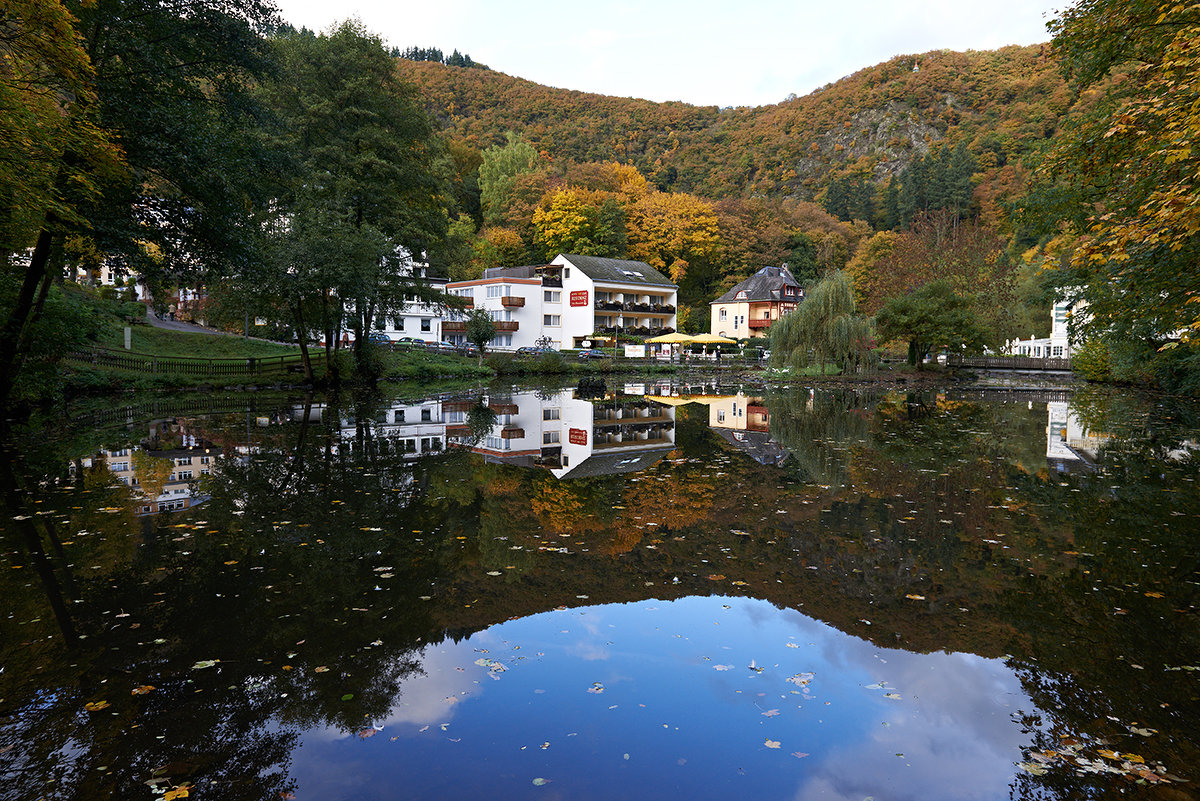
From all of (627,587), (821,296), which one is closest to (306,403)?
(627,587)

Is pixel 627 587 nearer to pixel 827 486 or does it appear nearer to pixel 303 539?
pixel 303 539

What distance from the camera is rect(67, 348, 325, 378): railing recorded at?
2730cm

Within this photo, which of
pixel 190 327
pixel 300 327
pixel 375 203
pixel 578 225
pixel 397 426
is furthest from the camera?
pixel 578 225

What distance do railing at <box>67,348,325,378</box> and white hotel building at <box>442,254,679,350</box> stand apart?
3151cm

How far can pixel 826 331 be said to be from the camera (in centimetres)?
3678

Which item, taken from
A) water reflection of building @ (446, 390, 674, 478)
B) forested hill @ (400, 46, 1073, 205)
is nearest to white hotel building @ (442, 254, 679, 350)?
forested hill @ (400, 46, 1073, 205)

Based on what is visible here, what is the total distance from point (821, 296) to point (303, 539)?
3390cm

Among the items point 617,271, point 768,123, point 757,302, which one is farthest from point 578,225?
point 768,123

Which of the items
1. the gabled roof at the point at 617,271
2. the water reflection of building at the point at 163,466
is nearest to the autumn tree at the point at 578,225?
the gabled roof at the point at 617,271

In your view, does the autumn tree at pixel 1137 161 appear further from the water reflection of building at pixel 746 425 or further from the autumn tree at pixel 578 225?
the autumn tree at pixel 578 225

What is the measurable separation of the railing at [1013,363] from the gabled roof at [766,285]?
17205 millimetres

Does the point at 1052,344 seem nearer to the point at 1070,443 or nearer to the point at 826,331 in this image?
the point at 826,331

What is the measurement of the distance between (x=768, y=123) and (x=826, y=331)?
9508 cm

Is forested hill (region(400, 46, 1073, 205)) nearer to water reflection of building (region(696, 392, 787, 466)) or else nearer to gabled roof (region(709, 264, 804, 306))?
gabled roof (region(709, 264, 804, 306))
